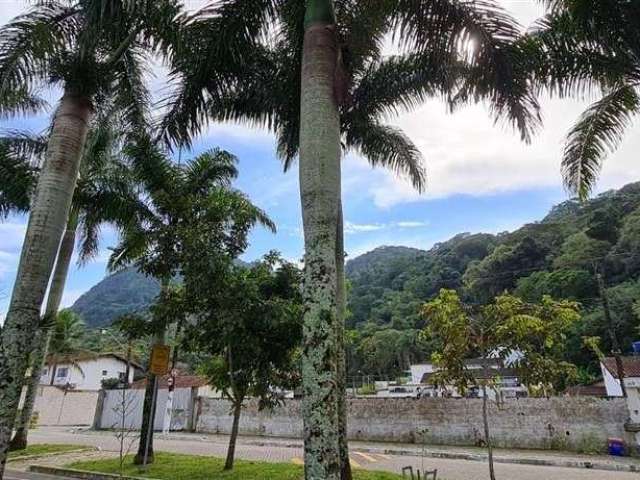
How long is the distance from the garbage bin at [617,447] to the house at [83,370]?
39025 mm

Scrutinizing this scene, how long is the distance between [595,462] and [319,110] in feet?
45.2

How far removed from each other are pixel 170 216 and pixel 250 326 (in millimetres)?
4014

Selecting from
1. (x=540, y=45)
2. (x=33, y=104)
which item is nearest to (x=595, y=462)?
(x=540, y=45)

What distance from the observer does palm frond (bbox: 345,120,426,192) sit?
11.3m

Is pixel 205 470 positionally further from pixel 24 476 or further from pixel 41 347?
pixel 41 347

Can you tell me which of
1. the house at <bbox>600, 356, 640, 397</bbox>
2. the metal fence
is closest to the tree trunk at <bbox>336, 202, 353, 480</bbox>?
the house at <bbox>600, 356, 640, 397</bbox>

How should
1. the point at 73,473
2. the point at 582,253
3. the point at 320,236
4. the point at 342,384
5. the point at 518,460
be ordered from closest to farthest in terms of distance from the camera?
the point at 320,236, the point at 342,384, the point at 73,473, the point at 518,460, the point at 582,253

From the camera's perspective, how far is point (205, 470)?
1063cm

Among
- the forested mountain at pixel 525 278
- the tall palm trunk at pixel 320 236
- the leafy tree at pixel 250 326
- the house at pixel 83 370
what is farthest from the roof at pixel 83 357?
the tall palm trunk at pixel 320 236

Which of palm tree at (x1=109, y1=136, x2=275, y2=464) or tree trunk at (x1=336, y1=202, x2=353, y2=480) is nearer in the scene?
tree trunk at (x1=336, y1=202, x2=353, y2=480)

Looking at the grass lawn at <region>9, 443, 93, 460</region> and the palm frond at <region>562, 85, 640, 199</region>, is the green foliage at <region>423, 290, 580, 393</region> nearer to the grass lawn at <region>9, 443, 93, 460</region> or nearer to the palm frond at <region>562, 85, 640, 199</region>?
the palm frond at <region>562, 85, 640, 199</region>

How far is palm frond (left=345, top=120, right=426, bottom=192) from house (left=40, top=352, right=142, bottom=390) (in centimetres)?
3896

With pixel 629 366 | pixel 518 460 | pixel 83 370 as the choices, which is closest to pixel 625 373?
pixel 629 366

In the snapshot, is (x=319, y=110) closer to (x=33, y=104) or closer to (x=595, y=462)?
(x=33, y=104)
